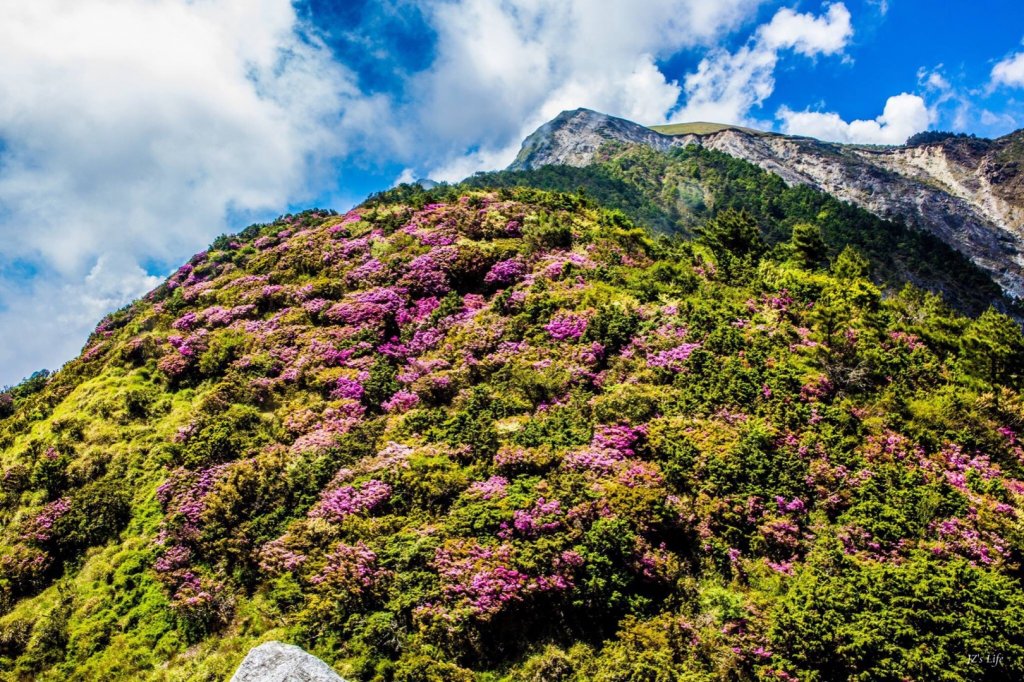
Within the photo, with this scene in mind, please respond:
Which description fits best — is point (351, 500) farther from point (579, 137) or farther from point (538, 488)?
point (579, 137)

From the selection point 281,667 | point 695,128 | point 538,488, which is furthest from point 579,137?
point 281,667

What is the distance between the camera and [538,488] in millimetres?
16625

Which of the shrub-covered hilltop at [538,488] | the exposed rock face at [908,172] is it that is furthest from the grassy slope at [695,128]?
the shrub-covered hilltop at [538,488]

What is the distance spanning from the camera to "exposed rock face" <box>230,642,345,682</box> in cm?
1091

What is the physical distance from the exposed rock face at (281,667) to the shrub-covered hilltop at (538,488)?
231cm

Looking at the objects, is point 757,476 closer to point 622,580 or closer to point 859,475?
point 859,475

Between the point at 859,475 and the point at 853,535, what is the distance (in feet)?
7.18

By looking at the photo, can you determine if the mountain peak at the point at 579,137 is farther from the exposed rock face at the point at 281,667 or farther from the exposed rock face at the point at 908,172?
the exposed rock face at the point at 281,667

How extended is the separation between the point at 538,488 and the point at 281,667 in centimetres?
816

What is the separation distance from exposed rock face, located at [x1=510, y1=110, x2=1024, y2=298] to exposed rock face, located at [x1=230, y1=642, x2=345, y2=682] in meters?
A: 129

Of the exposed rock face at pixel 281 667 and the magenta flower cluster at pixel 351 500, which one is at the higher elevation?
the magenta flower cluster at pixel 351 500

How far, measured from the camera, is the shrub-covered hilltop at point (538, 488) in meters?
13.4

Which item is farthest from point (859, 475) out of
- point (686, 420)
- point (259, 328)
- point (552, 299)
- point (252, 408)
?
point (259, 328)

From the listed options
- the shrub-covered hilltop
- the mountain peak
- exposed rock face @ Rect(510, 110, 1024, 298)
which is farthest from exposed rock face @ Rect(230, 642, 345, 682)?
the mountain peak
